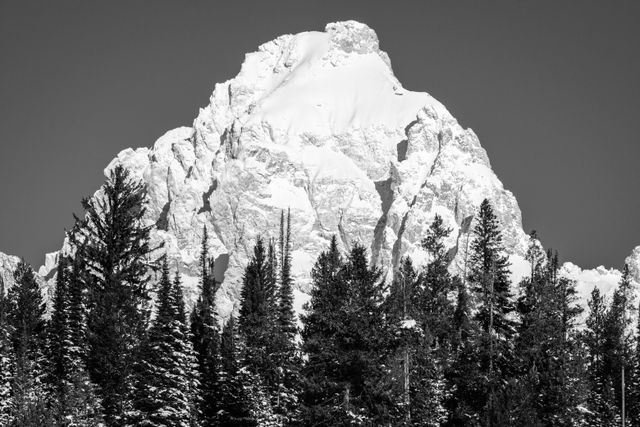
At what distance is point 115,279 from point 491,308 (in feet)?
78.9

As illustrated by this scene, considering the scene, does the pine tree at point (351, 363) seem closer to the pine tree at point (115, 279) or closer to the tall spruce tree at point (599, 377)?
the pine tree at point (115, 279)

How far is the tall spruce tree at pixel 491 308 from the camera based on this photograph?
49.5 meters

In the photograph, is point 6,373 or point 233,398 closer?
point 6,373

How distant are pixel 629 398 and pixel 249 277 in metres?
27.8

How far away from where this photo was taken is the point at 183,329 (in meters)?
54.7

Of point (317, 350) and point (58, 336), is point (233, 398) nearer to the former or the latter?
point (58, 336)

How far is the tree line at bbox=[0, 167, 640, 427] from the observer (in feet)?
107

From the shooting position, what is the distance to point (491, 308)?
50750 mm

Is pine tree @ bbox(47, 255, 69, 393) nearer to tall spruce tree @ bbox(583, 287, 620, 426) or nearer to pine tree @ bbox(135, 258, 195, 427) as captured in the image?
pine tree @ bbox(135, 258, 195, 427)

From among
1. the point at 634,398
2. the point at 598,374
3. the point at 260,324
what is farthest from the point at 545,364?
the point at 598,374

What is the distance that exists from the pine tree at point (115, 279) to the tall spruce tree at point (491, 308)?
69.1 feet

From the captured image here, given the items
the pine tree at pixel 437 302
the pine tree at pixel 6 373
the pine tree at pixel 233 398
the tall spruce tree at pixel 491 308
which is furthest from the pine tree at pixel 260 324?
the tall spruce tree at pixel 491 308

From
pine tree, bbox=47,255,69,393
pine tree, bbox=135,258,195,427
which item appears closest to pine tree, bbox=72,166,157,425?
pine tree, bbox=135,258,195,427

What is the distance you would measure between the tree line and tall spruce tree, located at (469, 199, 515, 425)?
108mm
